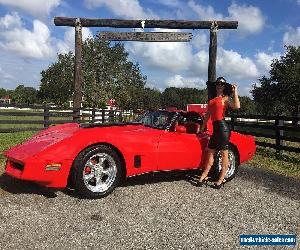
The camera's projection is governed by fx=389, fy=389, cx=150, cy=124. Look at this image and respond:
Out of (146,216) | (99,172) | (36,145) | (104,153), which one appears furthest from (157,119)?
(146,216)

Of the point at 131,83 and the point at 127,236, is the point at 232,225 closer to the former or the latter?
the point at 127,236

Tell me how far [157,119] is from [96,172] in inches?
68.0

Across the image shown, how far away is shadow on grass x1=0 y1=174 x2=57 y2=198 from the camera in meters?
5.60

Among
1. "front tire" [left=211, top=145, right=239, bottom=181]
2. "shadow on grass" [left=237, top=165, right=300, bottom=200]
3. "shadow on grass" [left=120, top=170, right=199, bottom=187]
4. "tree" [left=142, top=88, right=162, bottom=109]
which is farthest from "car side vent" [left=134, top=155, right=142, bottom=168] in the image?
"tree" [left=142, top=88, right=162, bottom=109]

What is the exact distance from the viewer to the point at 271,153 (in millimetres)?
11359

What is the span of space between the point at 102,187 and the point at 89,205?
47cm

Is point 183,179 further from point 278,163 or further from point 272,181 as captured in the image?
point 278,163

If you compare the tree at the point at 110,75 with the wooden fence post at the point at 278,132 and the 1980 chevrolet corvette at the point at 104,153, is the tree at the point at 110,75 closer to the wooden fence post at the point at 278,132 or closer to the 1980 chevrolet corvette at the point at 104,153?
the wooden fence post at the point at 278,132

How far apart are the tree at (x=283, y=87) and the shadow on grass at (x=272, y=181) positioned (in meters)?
37.1

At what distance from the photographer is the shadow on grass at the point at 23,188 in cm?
560

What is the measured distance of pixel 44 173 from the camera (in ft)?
16.6

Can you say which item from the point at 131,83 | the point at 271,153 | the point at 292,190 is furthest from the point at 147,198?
the point at 131,83

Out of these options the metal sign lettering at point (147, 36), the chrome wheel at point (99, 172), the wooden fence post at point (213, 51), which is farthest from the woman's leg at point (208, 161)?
the metal sign lettering at point (147, 36)

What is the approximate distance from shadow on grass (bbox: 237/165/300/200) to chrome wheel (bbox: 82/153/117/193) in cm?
275
